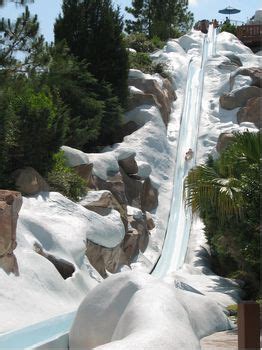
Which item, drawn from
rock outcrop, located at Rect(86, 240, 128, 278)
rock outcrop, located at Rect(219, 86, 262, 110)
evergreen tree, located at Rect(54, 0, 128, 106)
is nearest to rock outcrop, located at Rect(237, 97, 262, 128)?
rock outcrop, located at Rect(219, 86, 262, 110)

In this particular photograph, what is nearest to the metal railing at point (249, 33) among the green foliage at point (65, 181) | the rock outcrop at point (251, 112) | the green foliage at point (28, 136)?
the rock outcrop at point (251, 112)

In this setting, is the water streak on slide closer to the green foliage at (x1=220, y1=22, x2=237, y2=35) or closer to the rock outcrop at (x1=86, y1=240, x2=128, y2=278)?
the rock outcrop at (x1=86, y1=240, x2=128, y2=278)

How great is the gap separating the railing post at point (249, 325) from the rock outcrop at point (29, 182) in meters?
11.0

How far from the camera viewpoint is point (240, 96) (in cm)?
2931

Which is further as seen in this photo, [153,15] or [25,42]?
[153,15]

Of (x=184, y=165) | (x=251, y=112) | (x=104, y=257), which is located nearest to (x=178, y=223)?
(x=184, y=165)

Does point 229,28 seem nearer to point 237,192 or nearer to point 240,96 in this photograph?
point 240,96

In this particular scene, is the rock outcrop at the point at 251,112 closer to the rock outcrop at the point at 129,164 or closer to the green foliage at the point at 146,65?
the green foliage at the point at 146,65

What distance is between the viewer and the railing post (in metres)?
4.81

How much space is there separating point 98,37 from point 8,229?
17.0 metres

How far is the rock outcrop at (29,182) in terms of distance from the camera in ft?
50.7

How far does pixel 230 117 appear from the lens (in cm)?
2884

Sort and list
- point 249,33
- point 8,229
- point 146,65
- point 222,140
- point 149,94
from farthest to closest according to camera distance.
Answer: point 249,33 < point 146,65 < point 149,94 < point 222,140 < point 8,229

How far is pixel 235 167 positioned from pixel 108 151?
416 inches
